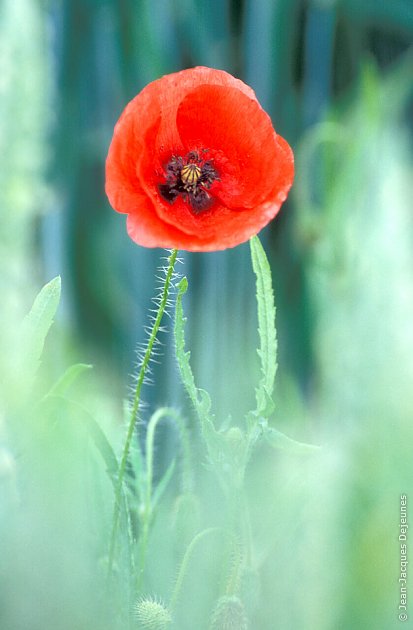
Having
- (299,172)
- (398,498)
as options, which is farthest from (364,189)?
(398,498)

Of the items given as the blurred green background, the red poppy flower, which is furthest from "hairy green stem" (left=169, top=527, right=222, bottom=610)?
the red poppy flower

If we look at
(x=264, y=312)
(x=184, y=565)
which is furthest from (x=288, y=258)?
(x=184, y=565)

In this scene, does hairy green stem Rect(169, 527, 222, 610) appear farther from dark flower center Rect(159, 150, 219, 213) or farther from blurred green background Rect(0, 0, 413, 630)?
dark flower center Rect(159, 150, 219, 213)

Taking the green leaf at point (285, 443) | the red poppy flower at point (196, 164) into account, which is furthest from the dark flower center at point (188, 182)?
the green leaf at point (285, 443)

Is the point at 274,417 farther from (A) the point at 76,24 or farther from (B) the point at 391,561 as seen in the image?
(A) the point at 76,24

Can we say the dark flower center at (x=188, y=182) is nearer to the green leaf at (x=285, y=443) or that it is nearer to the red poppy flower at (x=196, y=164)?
the red poppy flower at (x=196, y=164)
